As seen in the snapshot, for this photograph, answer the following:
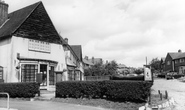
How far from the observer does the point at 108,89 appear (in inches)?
493

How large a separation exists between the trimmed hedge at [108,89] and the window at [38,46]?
337 inches

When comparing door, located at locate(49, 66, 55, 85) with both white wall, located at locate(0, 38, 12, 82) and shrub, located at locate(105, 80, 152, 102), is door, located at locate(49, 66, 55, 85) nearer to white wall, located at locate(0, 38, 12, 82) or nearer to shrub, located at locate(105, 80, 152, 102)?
white wall, located at locate(0, 38, 12, 82)

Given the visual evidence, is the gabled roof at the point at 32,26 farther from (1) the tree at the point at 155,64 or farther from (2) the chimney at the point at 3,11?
(1) the tree at the point at 155,64

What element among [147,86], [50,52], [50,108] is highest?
[50,52]

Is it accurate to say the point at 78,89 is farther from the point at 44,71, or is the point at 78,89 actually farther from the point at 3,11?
the point at 3,11

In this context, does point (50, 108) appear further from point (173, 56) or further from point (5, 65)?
point (173, 56)

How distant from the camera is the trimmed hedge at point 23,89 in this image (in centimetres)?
1438

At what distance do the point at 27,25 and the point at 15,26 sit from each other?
1.23m

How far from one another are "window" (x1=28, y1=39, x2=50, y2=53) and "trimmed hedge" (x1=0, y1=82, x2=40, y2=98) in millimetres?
6607

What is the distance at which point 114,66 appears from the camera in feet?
156

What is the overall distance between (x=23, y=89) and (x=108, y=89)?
21.4 feet

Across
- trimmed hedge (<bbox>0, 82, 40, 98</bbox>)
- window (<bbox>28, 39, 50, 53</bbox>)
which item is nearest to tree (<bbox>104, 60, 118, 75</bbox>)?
window (<bbox>28, 39, 50, 53</bbox>)

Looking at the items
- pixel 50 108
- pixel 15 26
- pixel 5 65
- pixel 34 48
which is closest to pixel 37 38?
pixel 34 48

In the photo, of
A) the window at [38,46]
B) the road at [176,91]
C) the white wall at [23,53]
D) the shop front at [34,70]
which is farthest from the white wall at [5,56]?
the road at [176,91]
